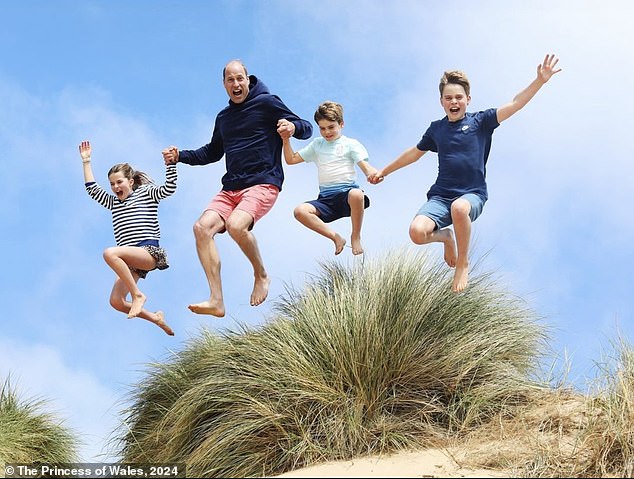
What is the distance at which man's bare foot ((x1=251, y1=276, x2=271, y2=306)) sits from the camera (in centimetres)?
805

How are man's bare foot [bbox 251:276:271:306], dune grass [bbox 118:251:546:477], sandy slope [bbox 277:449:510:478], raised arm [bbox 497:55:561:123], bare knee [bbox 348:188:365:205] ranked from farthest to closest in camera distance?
man's bare foot [bbox 251:276:271:306] < bare knee [bbox 348:188:365:205] < raised arm [bbox 497:55:561:123] < dune grass [bbox 118:251:546:477] < sandy slope [bbox 277:449:510:478]

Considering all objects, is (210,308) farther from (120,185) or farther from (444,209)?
(444,209)

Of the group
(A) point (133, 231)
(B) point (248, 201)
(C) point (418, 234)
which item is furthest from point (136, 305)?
(C) point (418, 234)

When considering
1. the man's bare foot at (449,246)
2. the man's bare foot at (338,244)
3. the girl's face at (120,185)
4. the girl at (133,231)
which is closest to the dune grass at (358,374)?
the man's bare foot at (449,246)

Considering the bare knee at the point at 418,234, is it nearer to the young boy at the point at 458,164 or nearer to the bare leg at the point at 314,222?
the young boy at the point at 458,164

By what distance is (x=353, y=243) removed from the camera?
25.8 feet

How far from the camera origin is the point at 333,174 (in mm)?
7949

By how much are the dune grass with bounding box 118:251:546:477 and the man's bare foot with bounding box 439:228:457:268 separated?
0.13 m

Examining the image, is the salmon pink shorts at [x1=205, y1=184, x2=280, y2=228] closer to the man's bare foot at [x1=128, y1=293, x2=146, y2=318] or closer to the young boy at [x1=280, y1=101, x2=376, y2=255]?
the young boy at [x1=280, y1=101, x2=376, y2=255]

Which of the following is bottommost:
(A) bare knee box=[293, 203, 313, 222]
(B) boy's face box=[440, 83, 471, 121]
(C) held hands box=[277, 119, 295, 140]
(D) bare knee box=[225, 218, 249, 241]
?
(D) bare knee box=[225, 218, 249, 241]

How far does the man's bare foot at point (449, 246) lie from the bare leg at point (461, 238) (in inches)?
14.4

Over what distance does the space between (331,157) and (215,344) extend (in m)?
2.08

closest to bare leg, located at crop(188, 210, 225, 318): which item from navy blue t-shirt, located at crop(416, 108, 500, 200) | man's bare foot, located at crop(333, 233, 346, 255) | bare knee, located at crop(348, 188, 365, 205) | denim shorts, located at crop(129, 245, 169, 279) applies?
denim shorts, located at crop(129, 245, 169, 279)

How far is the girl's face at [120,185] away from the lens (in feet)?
27.2
